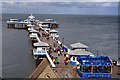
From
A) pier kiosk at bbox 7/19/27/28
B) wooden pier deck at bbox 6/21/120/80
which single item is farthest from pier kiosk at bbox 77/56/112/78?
pier kiosk at bbox 7/19/27/28

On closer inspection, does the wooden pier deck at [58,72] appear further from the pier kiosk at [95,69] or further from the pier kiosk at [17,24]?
the pier kiosk at [17,24]

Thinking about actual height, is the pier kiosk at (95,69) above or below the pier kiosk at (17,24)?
below

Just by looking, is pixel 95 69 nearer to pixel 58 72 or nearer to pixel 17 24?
pixel 58 72

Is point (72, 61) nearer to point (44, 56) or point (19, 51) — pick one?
point (44, 56)

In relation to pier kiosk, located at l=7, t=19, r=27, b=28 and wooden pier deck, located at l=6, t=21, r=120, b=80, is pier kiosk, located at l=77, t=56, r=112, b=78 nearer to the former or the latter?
wooden pier deck, located at l=6, t=21, r=120, b=80

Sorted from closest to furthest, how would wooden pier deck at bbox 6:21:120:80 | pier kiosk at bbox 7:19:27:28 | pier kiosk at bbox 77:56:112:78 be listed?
wooden pier deck at bbox 6:21:120:80 → pier kiosk at bbox 77:56:112:78 → pier kiosk at bbox 7:19:27:28

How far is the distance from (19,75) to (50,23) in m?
97.5

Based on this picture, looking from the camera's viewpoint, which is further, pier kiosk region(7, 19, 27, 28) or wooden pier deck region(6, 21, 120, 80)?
pier kiosk region(7, 19, 27, 28)

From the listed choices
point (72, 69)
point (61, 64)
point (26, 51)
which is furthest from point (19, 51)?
point (72, 69)

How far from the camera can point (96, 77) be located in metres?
37.0

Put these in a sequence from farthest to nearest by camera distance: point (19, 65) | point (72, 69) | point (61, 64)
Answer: point (19, 65)
point (61, 64)
point (72, 69)

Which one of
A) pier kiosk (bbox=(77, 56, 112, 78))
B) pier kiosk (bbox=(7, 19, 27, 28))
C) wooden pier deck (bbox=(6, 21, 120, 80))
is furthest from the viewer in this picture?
pier kiosk (bbox=(7, 19, 27, 28))

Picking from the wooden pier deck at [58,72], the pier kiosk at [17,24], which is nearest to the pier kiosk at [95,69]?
the wooden pier deck at [58,72]

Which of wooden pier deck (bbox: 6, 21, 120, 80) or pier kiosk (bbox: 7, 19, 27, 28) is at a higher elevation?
pier kiosk (bbox: 7, 19, 27, 28)
